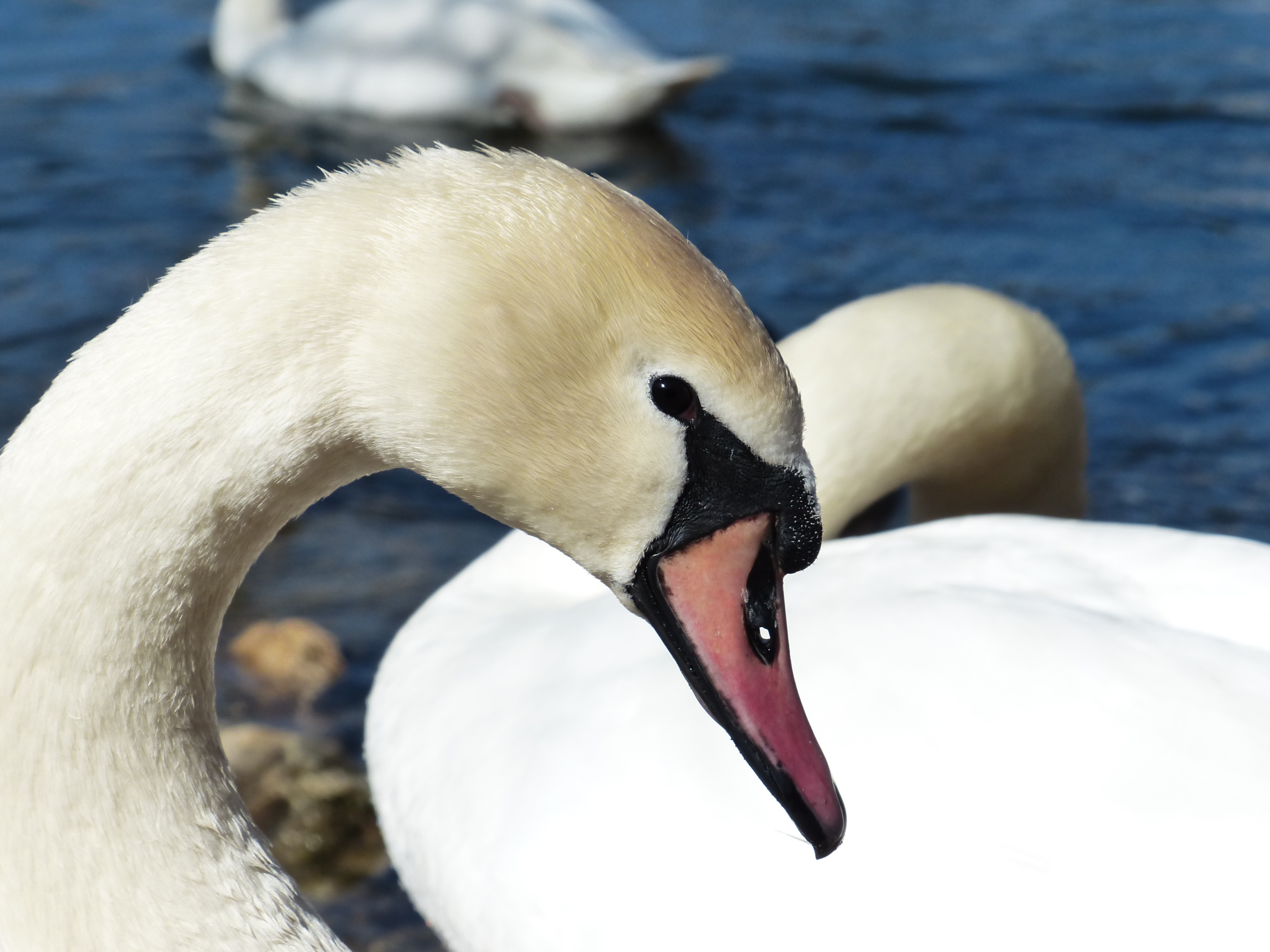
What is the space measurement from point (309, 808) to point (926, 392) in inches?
73.2

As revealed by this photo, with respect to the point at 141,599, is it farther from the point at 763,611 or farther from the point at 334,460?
the point at 763,611

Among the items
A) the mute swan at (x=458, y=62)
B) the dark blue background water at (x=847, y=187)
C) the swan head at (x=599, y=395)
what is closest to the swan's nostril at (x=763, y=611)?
the swan head at (x=599, y=395)

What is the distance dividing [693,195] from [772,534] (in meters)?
6.27

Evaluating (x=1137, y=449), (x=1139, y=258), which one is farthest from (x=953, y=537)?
(x=1139, y=258)

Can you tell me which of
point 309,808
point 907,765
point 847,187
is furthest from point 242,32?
point 907,765

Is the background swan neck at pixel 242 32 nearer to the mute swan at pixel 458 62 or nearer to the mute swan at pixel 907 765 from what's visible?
the mute swan at pixel 458 62

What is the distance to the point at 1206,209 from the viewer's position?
7.69m

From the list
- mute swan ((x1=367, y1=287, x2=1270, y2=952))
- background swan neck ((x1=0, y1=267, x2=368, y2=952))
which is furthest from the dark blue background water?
background swan neck ((x1=0, y1=267, x2=368, y2=952))

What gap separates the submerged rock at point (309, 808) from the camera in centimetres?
392

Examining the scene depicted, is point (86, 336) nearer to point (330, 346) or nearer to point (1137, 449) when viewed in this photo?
point (1137, 449)

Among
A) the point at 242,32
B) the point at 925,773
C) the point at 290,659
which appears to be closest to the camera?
the point at 925,773

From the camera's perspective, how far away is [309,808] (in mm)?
4020

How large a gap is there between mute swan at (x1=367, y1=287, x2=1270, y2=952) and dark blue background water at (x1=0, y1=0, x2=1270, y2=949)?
1266mm

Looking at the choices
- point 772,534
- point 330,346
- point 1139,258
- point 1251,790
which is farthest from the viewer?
point 1139,258
